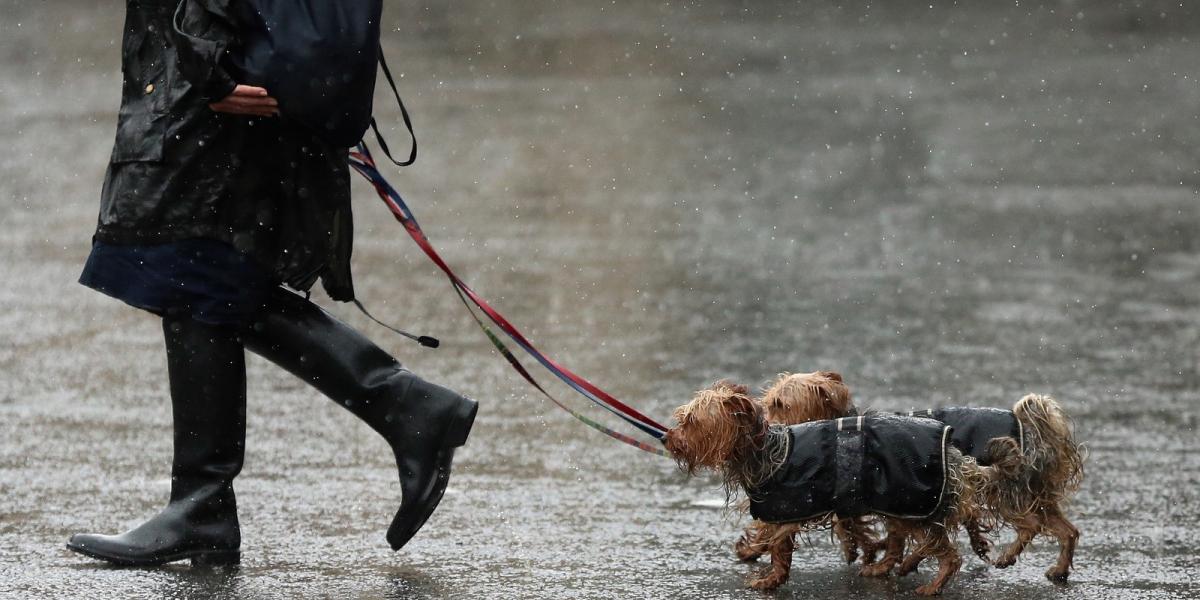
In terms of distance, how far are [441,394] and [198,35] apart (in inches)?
47.8

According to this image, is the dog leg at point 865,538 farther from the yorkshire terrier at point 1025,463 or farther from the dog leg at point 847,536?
the yorkshire terrier at point 1025,463

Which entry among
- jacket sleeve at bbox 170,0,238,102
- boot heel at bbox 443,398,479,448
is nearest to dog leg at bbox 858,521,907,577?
boot heel at bbox 443,398,479,448

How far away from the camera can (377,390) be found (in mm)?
4797

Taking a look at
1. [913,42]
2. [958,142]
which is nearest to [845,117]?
[958,142]

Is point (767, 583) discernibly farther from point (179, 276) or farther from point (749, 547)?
point (179, 276)

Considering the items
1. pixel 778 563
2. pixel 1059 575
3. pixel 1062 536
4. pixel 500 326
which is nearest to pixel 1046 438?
pixel 1062 536

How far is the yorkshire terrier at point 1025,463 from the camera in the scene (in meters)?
4.61

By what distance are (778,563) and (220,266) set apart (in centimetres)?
174

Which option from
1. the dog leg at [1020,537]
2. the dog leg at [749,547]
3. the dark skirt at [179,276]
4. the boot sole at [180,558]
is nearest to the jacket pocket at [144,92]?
the dark skirt at [179,276]

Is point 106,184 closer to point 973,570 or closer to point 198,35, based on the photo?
point 198,35

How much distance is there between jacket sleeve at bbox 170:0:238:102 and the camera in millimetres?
4328

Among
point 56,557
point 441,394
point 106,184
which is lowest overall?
point 56,557

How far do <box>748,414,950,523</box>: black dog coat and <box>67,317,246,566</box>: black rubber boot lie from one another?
149 centimetres

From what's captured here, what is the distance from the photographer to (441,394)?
190 inches
